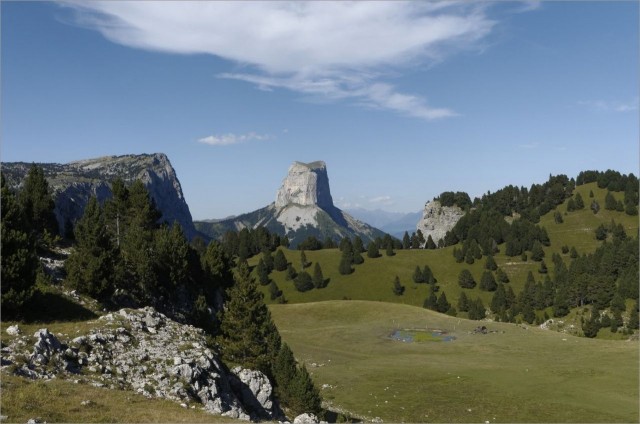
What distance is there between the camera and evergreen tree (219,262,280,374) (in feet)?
151

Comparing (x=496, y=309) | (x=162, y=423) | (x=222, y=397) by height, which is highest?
(x=162, y=423)

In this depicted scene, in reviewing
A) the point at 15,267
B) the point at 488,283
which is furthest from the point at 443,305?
the point at 15,267

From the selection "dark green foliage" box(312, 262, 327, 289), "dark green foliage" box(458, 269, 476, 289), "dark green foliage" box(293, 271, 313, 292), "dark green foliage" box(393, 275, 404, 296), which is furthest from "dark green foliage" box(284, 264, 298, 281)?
"dark green foliage" box(458, 269, 476, 289)

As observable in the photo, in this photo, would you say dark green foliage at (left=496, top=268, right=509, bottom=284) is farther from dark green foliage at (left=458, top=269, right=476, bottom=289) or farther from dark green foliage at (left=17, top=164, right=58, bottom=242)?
dark green foliage at (left=17, top=164, right=58, bottom=242)

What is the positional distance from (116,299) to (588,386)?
57.6m

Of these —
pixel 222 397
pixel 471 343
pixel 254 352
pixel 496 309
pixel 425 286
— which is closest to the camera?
pixel 222 397

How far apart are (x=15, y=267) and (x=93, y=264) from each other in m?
9.25

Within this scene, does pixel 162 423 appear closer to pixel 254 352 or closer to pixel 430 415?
pixel 254 352

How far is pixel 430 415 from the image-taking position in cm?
4741

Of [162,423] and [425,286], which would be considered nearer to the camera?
[162,423]

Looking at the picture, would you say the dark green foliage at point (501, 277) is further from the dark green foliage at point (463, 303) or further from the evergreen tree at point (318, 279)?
the evergreen tree at point (318, 279)

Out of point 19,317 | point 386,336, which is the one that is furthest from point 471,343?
point 19,317

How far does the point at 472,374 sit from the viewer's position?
63.4 m

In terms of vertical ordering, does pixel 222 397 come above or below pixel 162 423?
below
